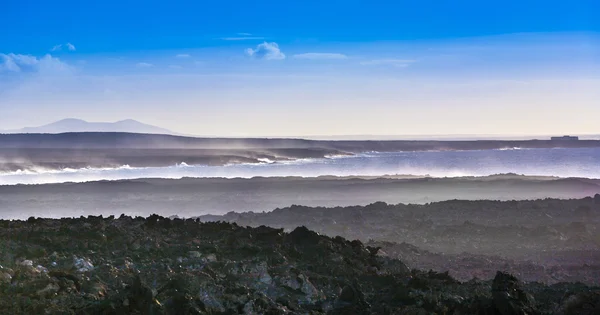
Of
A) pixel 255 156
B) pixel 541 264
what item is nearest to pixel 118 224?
pixel 541 264

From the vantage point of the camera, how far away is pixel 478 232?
19859mm

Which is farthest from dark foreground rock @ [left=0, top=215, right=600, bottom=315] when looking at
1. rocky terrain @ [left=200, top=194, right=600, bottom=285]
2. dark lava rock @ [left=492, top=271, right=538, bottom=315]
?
rocky terrain @ [left=200, top=194, right=600, bottom=285]

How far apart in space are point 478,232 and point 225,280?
12.0 meters

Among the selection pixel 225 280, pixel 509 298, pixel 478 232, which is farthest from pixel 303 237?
pixel 478 232

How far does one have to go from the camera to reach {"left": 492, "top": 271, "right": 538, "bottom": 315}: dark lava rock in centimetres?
812

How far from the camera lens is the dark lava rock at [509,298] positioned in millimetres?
8124

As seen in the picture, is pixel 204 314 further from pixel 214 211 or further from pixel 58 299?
pixel 214 211

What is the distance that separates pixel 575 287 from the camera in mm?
10523

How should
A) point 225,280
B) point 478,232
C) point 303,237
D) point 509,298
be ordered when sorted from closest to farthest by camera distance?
1. point 509,298
2. point 225,280
3. point 303,237
4. point 478,232

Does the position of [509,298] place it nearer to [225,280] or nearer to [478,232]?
[225,280]

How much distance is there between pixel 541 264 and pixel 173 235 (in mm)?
8326

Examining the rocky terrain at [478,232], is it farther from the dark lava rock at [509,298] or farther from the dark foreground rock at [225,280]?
the dark lava rock at [509,298]

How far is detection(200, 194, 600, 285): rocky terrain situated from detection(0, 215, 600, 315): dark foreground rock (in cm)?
354

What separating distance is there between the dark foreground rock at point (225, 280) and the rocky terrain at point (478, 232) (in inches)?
139
